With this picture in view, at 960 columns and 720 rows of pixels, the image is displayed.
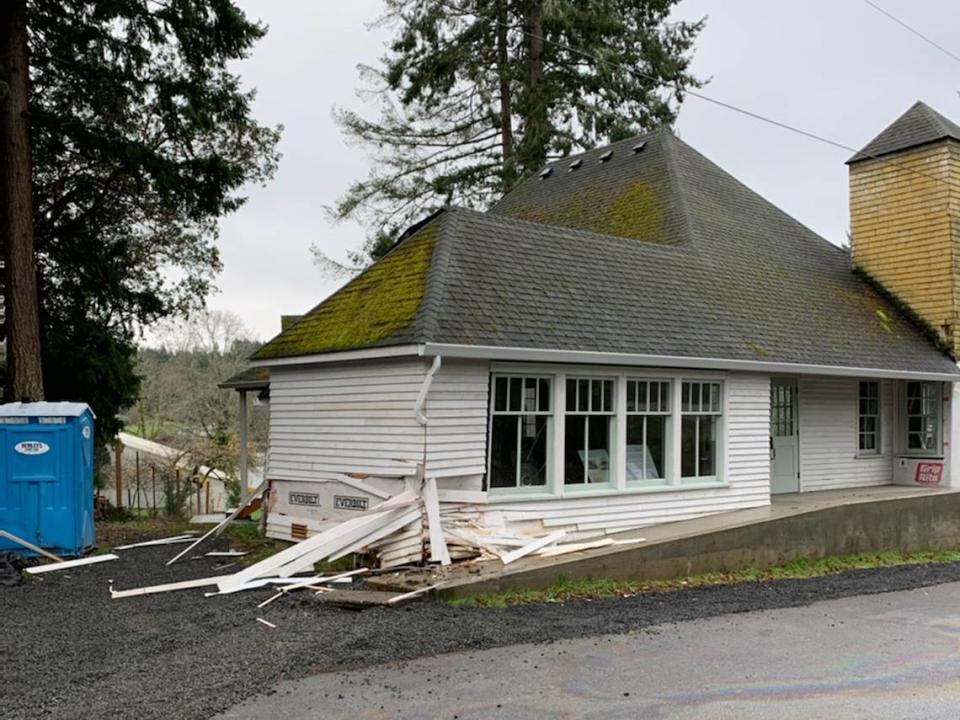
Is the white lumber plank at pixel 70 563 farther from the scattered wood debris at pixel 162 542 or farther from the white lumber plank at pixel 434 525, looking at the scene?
the white lumber plank at pixel 434 525

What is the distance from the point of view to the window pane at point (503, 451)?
10.8 m

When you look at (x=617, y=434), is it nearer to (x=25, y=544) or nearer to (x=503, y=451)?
(x=503, y=451)

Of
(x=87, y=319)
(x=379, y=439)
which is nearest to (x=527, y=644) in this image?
(x=379, y=439)

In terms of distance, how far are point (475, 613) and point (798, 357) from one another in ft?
25.4

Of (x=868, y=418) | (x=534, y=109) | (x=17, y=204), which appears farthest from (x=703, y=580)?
(x=534, y=109)

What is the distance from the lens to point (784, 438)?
15719 mm

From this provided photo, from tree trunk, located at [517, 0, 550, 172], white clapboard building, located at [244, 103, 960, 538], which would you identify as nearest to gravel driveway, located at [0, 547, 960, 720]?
white clapboard building, located at [244, 103, 960, 538]

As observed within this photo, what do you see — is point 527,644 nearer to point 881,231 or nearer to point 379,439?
point 379,439

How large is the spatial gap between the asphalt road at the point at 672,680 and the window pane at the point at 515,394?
3396 mm

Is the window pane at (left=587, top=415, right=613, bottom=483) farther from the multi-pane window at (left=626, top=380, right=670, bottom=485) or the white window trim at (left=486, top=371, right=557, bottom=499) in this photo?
the white window trim at (left=486, top=371, right=557, bottom=499)

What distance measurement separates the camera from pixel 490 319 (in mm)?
10867

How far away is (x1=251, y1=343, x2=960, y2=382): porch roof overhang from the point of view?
396 inches

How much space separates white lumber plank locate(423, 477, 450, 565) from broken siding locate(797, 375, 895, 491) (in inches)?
326

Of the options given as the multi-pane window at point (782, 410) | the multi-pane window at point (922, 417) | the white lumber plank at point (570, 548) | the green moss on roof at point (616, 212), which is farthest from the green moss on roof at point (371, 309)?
the multi-pane window at point (922, 417)
